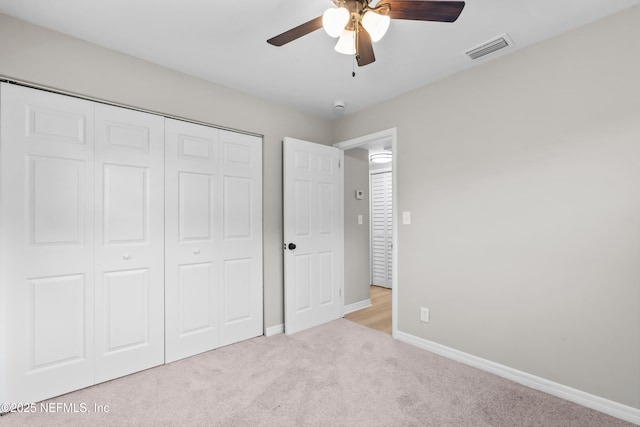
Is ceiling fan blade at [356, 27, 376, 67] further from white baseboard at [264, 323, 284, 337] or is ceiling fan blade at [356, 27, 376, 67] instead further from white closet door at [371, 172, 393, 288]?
white closet door at [371, 172, 393, 288]

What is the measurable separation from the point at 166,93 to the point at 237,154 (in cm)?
78

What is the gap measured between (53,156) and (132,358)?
1.60 metres

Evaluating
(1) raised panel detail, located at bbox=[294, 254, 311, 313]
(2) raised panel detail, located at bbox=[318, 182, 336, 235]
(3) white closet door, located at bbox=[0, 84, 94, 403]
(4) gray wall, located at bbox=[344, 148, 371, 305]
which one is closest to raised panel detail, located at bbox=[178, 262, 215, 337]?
(3) white closet door, located at bbox=[0, 84, 94, 403]

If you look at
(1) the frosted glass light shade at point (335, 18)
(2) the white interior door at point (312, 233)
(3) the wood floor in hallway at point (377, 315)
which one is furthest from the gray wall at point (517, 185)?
(1) the frosted glass light shade at point (335, 18)

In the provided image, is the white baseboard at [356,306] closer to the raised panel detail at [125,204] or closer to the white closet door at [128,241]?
the white closet door at [128,241]

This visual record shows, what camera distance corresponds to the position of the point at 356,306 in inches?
158

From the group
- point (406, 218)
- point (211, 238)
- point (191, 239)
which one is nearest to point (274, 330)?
point (211, 238)

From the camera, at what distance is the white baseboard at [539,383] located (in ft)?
6.06

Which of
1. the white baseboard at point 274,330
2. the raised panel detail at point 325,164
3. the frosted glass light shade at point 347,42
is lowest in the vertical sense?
the white baseboard at point 274,330

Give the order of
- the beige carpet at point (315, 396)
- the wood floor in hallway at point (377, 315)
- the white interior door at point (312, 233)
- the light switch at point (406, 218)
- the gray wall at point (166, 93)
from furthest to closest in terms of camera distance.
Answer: the wood floor in hallway at point (377, 315), the white interior door at point (312, 233), the light switch at point (406, 218), the gray wall at point (166, 93), the beige carpet at point (315, 396)

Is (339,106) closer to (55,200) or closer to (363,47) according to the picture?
(363,47)

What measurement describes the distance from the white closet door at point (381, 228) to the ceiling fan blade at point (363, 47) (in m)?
3.73

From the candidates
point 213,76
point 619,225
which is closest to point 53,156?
point 213,76

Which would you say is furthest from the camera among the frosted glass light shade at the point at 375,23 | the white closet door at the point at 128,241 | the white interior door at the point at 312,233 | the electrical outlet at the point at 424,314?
the white interior door at the point at 312,233
